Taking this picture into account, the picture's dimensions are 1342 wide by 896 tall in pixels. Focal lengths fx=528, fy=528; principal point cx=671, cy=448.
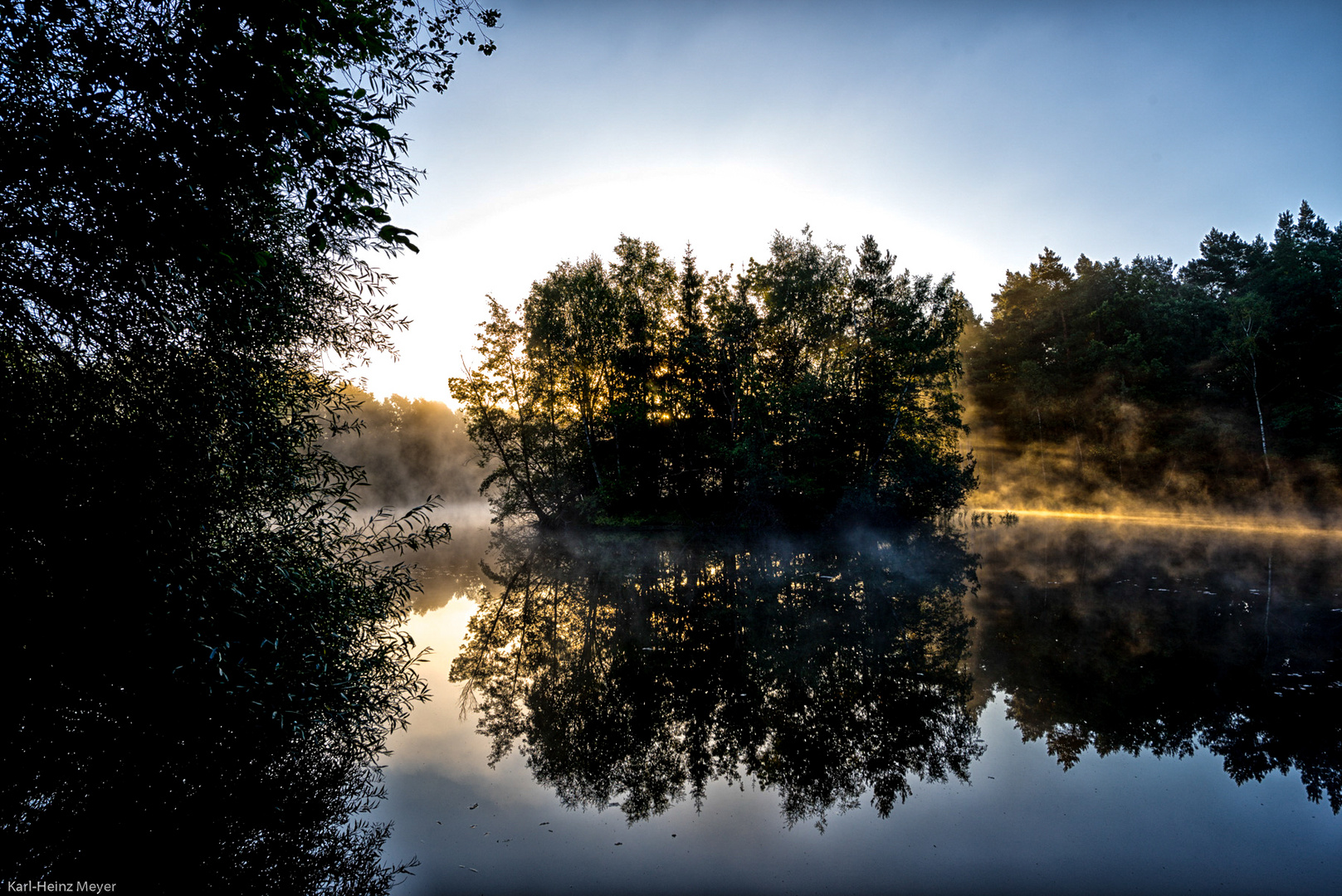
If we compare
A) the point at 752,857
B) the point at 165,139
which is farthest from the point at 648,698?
the point at 165,139

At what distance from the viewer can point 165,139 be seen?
3.89 m

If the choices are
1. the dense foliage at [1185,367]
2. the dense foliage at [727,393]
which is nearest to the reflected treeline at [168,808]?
the dense foliage at [727,393]

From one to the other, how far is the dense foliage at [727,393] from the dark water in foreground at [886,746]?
9013 millimetres

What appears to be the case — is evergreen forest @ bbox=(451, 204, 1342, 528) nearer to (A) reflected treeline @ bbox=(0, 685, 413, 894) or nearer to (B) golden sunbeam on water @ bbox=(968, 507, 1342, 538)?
(B) golden sunbeam on water @ bbox=(968, 507, 1342, 538)

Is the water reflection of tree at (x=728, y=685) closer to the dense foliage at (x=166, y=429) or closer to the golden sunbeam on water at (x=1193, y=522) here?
the dense foliage at (x=166, y=429)

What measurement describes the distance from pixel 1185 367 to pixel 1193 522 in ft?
40.9

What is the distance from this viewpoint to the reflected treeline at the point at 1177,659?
244 inches

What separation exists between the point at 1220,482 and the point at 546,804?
43.4 meters

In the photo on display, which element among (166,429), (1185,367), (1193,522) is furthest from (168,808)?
(1185,367)

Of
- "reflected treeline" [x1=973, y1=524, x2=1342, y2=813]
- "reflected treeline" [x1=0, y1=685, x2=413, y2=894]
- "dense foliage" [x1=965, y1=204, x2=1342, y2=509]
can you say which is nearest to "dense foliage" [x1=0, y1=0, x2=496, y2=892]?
"reflected treeline" [x1=0, y1=685, x2=413, y2=894]

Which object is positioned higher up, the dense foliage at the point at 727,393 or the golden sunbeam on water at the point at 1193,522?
the dense foliage at the point at 727,393

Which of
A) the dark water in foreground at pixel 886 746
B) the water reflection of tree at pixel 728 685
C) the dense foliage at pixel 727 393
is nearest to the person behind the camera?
the dark water in foreground at pixel 886 746

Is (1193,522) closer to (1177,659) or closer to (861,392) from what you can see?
(861,392)

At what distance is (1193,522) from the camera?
29078 mm
